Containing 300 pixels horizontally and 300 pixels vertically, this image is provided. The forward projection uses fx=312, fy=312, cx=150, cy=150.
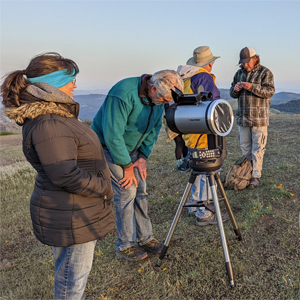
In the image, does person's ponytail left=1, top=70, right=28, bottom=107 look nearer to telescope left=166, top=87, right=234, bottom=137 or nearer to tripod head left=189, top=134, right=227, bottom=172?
telescope left=166, top=87, right=234, bottom=137

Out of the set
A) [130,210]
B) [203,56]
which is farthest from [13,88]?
[203,56]

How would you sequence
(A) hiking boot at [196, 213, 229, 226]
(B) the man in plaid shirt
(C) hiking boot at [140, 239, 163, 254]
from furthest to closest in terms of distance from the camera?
(B) the man in plaid shirt
(A) hiking boot at [196, 213, 229, 226]
(C) hiking boot at [140, 239, 163, 254]

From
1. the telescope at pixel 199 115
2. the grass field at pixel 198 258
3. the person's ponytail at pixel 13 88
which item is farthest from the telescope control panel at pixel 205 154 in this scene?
→ the person's ponytail at pixel 13 88

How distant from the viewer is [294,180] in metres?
5.32

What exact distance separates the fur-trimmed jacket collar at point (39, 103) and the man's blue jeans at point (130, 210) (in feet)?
4.61

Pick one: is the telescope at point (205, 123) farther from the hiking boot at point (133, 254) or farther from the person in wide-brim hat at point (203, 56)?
the person in wide-brim hat at point (203, 56)

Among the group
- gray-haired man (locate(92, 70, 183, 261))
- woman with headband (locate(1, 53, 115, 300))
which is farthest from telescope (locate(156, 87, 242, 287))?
woman with headband (locate(1, 53, 115, 300))

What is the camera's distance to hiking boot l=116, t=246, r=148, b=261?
3671mm

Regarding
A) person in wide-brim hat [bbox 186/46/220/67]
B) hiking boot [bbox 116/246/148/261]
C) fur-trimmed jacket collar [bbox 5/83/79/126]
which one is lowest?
hiking boot [bbox 116/246/148/261]

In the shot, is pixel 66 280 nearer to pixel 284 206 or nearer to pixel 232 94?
pixel 284 206

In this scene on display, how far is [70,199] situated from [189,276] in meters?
1.71

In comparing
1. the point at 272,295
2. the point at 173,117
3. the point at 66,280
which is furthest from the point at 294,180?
the point at 66,280

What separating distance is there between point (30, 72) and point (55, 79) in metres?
0.19

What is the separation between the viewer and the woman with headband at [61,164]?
6.85 feet
